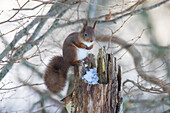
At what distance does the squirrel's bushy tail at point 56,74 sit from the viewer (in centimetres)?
187

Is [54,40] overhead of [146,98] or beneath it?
overhead

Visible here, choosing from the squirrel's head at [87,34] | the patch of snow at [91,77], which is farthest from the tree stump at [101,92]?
the squirrel's head at [87,34]

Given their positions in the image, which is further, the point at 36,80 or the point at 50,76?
the point at 36,80

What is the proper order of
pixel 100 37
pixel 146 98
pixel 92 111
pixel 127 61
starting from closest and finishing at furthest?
pixel 92 111, pixel 100 37, pixel 127 61, pixel 146 98

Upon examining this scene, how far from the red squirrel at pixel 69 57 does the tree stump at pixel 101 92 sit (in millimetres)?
235

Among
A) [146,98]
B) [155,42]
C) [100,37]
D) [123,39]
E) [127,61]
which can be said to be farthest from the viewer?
[146,98]

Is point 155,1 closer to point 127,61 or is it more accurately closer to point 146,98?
point 127,61

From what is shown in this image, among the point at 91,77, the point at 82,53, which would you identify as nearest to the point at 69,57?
the point at 82,53

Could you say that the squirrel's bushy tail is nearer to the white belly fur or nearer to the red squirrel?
the red squirrel

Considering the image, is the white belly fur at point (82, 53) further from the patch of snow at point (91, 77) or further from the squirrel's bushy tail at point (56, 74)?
the patch of snow at point (91, 77)

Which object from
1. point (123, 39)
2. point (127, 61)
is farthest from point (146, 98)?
point (123, 39)

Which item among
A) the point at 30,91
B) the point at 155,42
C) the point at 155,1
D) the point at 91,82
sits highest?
the point at 155,1

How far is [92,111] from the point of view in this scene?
4.66 ft

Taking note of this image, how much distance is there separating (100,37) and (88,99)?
4.08ft
